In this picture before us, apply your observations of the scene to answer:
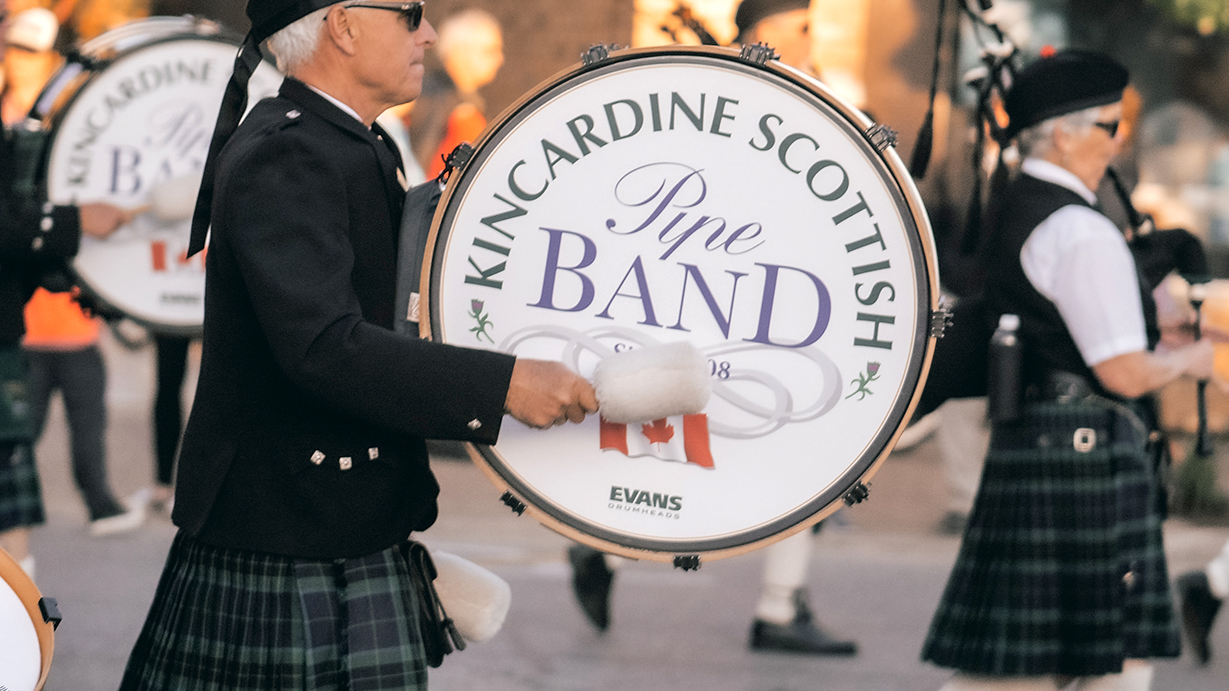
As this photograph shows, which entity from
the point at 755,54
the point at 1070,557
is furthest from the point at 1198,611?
the point at 755,54

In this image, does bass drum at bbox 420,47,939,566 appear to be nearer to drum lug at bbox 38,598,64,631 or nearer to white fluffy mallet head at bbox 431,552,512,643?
white fluffy mallet head at bbox 431,552,512,643

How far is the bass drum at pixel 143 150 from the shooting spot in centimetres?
362

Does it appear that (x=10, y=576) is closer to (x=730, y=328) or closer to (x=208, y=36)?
(x=730, y=328)

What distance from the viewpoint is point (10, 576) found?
1850mm

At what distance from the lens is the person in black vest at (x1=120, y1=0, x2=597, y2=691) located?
5.50ft

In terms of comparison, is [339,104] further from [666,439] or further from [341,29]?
[666,439]

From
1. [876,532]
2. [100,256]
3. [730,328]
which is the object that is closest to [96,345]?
[100,256]

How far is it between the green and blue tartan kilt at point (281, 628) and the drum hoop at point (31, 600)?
147 millimetres

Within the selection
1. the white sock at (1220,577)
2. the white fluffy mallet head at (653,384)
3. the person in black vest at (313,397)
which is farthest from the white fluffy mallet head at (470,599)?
the white sock at (1220,577)

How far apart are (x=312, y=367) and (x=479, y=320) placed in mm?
301

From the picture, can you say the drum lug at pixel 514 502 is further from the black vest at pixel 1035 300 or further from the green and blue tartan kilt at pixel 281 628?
the black vest at pixel 1035 300

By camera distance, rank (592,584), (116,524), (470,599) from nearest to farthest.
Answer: (470,599) < (592,584) < (116,524)

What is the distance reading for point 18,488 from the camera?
3.26 m

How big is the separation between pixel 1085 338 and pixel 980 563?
583 millimetres
